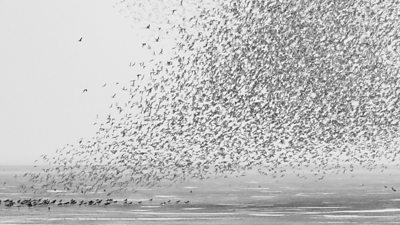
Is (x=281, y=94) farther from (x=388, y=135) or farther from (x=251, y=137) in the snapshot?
(x=388, y=135)

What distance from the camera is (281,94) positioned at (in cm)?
5469

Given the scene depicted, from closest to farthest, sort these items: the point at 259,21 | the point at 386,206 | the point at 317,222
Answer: the point at 317,222
the point at 259,21
the point at 386,206

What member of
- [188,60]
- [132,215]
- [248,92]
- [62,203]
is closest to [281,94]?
[248,92]

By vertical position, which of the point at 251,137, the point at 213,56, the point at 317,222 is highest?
the point at 213,56

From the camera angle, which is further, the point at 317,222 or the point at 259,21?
the point at 259,21

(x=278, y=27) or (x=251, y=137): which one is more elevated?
(x=278, y=27)

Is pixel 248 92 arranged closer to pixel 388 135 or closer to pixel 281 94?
pixel 281 94

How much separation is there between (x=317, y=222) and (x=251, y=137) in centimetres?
692

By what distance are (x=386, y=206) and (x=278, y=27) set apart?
12966 millimetres

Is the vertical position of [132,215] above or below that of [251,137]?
below

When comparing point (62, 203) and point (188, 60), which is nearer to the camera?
Result: point (188, 60)

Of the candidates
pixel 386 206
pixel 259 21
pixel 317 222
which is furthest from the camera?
pixel 386 206

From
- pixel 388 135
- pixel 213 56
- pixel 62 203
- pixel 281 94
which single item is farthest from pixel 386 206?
pixel 62 203

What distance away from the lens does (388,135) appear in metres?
56.7
